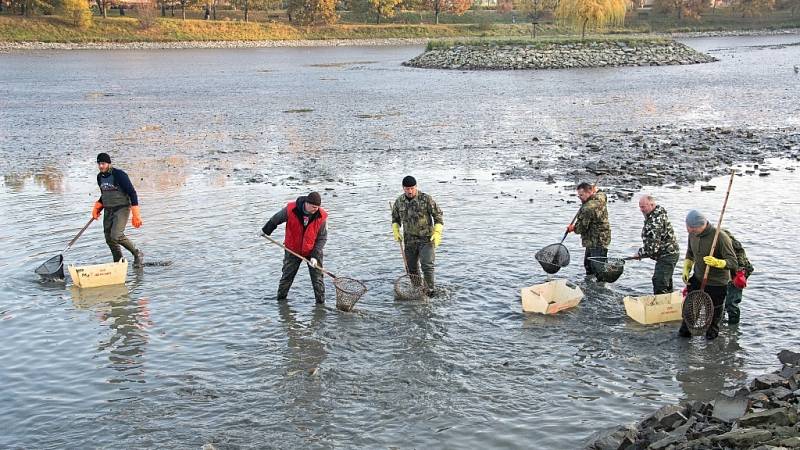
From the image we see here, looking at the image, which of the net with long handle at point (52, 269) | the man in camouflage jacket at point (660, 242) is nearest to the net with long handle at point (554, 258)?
the man in camouflage jacket at point (660, 242)

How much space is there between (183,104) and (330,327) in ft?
111

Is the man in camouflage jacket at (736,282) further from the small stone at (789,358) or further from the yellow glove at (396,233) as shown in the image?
the yellow glove at (396,233)

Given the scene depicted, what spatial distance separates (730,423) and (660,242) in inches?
183

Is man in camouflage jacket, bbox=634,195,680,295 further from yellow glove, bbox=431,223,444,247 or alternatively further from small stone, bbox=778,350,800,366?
yellow glove, bbox=431,223,444,247

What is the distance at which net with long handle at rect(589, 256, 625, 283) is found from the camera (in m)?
13.1

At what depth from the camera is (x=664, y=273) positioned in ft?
40.9

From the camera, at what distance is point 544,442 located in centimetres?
886

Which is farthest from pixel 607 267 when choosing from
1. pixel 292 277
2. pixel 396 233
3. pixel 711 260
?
pixel 292 277

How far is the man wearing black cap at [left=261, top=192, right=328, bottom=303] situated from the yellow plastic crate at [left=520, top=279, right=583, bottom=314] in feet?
10.7

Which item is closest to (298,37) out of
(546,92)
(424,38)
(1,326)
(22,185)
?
(424,38)

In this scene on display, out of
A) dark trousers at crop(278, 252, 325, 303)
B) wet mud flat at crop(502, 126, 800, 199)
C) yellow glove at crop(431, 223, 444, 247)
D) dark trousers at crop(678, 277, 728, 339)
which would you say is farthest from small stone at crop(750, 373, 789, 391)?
wet mud flat at crop(502, 126, 800, 199)

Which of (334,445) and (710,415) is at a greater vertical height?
(710,415)

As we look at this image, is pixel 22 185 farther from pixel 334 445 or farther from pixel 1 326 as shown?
pixel 334 445

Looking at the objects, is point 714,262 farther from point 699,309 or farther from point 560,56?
point 560,56
